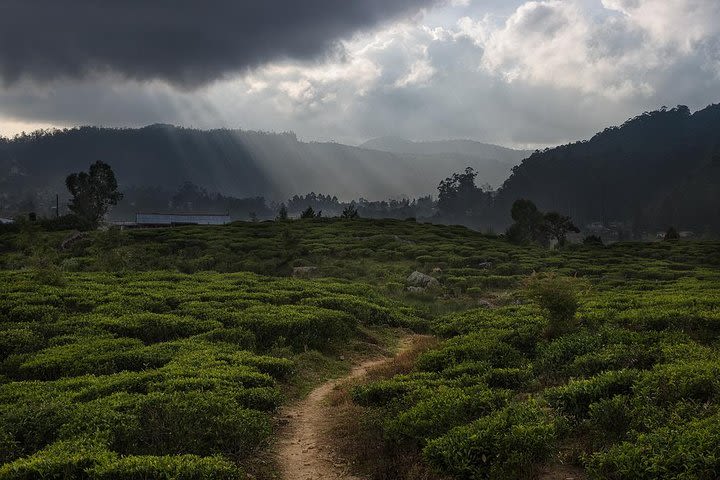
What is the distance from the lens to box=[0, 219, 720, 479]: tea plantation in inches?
349

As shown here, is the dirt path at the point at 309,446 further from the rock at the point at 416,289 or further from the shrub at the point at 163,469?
the rock at the point at 416,289

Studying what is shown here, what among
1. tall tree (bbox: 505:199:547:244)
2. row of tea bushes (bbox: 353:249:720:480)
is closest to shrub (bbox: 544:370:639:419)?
row of tea bushes (bbox: 353:249:720:480)

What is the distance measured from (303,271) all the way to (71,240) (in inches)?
1143

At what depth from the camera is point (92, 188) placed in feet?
354

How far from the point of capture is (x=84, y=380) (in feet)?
43.2

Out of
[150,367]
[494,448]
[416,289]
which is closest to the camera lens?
[494,448]

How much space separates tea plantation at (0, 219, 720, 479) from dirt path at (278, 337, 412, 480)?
58cm

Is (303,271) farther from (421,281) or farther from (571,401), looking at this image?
(571,401)

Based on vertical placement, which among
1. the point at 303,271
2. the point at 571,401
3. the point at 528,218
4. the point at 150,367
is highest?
the point at 528,218

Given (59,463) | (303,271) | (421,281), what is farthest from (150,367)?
(303,271)

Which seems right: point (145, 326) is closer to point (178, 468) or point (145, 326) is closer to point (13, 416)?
point (13, 416)

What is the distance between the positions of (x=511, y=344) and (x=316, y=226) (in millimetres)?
60181

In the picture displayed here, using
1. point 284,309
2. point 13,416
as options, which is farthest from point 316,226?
point 13,416

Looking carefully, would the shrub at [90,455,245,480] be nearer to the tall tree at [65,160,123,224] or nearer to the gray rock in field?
the gray rock in field
